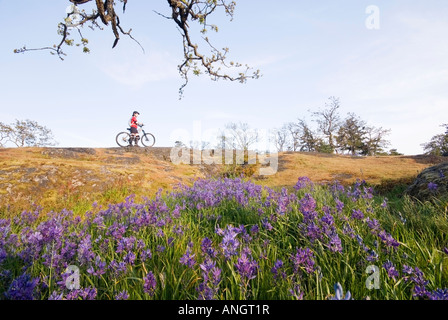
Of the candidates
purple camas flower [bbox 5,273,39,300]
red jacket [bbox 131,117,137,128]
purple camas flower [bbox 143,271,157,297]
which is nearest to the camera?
purple camas flower [bbox 5,273,39,300]

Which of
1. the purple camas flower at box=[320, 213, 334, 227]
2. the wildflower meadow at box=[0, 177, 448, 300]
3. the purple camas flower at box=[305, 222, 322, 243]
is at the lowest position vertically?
the wildflower meadow at box=[0, 177, 448, 300]

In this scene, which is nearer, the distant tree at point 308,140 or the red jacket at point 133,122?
the red jacket at point 133,122

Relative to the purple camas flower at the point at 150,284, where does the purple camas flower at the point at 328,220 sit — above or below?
above

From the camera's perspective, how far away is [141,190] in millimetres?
7195

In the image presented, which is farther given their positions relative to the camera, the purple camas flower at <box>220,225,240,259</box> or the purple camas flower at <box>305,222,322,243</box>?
the purple camas flower at <box>305,222,322,243</box>

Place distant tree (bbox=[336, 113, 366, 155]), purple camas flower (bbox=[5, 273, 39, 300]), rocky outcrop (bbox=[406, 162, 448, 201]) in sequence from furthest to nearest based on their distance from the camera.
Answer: distant tree (bbox=[336, 113, 366, 155]) → rocky outcrop (bbox=[406, 162, 448, 201]) → purple camas flower (bbox=[5, 273, 39, 300])

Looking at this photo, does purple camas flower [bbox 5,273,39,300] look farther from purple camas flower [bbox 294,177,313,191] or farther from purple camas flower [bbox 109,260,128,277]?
purple camas flower [bbox 294,177,313,191]

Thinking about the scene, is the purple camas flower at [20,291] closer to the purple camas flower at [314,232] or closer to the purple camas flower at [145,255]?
the purple camas flower at [145,255]

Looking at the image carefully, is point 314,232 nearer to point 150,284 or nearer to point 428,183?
point 150,284

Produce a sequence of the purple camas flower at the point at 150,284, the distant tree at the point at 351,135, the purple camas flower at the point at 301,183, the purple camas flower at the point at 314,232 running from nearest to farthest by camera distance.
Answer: the purple camas flower at the point at 150,284 → the purple camas flower at the point at 314,232 → the purple camas flower at the point at 301,183 → the distant tree at the point at 351,135

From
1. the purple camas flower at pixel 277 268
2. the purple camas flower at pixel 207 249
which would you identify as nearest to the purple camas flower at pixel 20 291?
the purple camas flower at pixel 207 249

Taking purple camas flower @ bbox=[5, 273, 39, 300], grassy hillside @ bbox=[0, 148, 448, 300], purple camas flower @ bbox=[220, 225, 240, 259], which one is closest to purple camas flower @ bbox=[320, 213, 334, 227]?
grassy hillside @ bbox=[0, 148, 448, 300]

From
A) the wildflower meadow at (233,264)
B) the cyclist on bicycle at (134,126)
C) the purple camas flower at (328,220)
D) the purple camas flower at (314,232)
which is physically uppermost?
the cyclist on bicycle at (134,126)

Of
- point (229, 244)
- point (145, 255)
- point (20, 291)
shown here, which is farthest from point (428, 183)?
point (20, 291)
